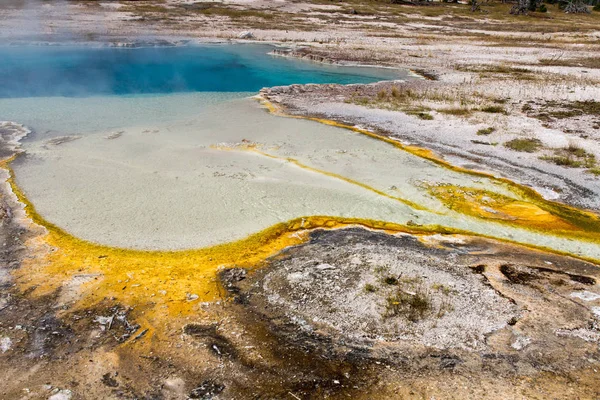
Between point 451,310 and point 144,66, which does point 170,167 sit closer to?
point 451,310

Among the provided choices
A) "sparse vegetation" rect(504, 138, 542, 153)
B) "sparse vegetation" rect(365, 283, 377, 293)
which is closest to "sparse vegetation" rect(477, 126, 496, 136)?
"sparse vegetation" rect(504, 138, 542, 153)

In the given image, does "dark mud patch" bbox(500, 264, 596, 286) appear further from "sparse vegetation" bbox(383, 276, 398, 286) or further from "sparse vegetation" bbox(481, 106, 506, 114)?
"sparse vegetation" bbox(481, 106, 506, 114)

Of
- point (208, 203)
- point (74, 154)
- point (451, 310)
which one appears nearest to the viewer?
point (451, 310)

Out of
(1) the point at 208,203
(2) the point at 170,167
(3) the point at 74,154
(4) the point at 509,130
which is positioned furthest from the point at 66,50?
(4) the point at 509,130

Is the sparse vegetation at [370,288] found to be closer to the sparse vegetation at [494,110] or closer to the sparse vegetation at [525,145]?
the sparse vegetation at [525,145]

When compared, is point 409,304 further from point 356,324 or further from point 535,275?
point 535,275
